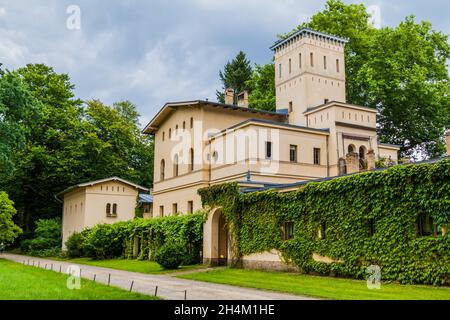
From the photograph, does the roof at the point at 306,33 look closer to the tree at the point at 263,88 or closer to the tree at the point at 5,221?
the tree at the point at 263,88

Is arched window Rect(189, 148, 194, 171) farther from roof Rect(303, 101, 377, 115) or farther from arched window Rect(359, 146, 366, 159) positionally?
arched window Rect(359, 146, 366, 159)

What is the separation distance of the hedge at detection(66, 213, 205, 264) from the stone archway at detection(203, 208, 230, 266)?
0.85 metres

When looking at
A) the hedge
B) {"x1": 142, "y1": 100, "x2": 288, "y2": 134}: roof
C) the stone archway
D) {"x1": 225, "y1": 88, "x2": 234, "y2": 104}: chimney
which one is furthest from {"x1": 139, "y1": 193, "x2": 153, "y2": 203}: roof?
the stone archway

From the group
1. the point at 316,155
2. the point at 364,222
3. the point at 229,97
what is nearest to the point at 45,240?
the point at 229,97

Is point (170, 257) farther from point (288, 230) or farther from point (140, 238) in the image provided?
point (140, 238)

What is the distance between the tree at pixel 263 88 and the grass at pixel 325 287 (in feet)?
100

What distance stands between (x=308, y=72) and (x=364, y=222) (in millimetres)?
22646

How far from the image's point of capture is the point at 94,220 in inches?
1847

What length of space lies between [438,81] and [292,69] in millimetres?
16685

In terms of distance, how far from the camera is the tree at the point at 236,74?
72.4 metres

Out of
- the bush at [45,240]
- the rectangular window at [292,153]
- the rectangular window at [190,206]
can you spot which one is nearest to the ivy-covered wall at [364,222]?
the rectangular window at [292,153]

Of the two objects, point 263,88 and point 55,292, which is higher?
point 263,88

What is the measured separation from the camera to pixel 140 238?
37.8 metres
